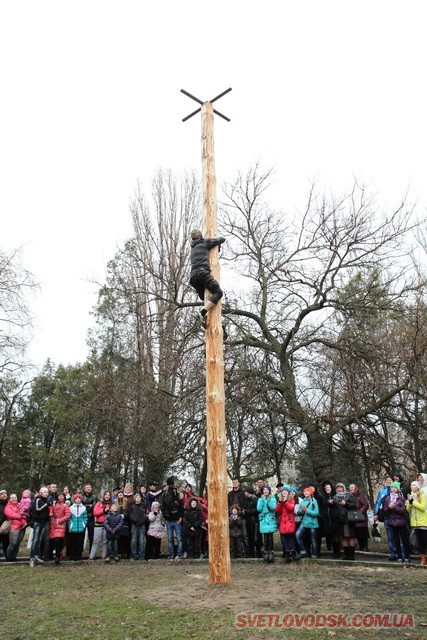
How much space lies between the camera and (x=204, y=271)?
9.02 meters

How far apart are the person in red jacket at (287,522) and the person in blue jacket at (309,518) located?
0.49 ft

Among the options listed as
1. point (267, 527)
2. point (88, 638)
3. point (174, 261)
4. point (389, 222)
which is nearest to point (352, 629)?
point (88, 638)

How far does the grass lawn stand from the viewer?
5812 mm

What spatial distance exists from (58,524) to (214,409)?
5.77m

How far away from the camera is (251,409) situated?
15.1 m

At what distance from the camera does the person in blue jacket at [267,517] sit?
38.5 ft

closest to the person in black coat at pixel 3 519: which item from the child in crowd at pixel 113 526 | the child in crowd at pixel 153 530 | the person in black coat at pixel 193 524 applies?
the child in crowd at pixel 113 526

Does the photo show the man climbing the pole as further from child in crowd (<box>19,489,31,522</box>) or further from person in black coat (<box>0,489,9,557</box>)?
person in black coat (<box>0,489,9,557</box>)

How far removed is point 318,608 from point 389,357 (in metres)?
9.58

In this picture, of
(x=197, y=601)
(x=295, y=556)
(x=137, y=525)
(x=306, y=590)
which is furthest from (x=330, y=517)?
(x=197, y=601)

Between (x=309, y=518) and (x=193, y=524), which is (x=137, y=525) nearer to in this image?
(x=193, y=524)

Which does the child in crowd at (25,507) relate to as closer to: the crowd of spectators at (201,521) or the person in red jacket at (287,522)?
the crowd of spectators at (201,521)

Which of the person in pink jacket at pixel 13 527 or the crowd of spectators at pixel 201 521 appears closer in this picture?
the crowd of spectators at pixel 201 521

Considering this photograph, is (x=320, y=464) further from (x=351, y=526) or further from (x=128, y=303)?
(x=128, y=303)
